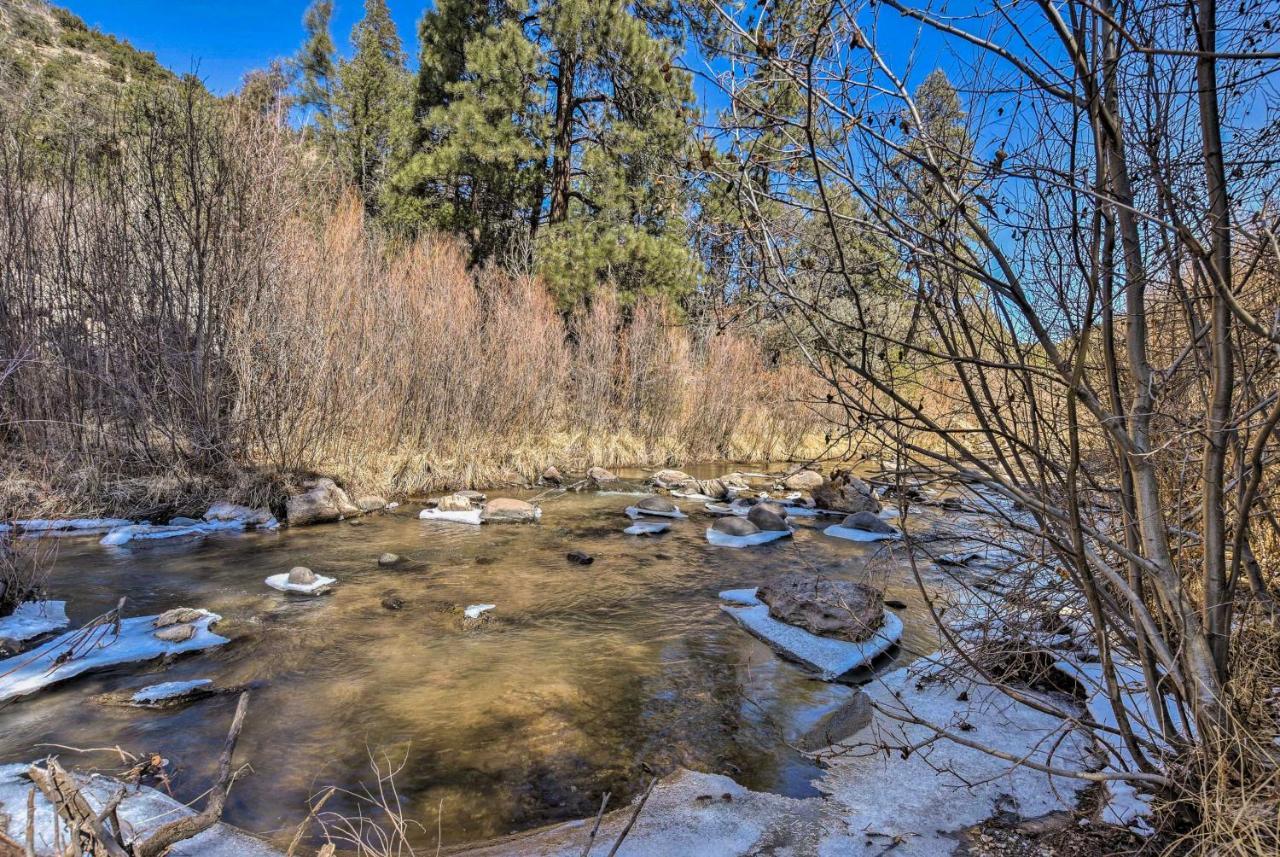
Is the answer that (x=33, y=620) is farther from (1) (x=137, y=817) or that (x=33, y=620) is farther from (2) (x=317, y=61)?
(2) (x=317, y=61)

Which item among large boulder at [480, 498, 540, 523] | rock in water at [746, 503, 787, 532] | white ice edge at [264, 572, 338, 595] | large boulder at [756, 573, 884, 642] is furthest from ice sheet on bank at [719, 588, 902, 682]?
large boulder at [480, 498, 540, 523]

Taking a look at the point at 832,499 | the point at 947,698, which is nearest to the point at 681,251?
the point at 832,499

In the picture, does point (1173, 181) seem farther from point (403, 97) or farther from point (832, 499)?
point (403, 97)

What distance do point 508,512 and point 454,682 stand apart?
3.90 meters

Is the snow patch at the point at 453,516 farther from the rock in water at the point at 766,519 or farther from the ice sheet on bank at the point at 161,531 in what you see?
the rock in water at the point at 766,519

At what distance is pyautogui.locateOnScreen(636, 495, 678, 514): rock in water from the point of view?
7.64 m

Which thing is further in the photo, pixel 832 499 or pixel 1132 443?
pixel 832 499

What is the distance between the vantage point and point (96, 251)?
6.71 m

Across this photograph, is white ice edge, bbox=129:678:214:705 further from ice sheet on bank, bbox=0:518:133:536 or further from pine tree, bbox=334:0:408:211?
pine tree, bbox=334:0:408:211

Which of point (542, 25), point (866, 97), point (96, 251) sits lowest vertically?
point (866, 97)

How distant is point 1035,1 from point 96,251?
27.2 feet

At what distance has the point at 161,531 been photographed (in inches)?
237

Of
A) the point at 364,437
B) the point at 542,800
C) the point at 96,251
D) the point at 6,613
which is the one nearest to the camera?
the point at 542,800

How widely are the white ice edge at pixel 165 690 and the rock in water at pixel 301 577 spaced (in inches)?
56.0
